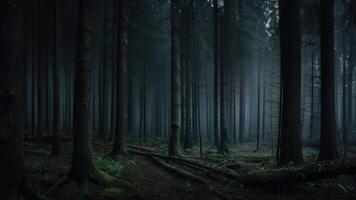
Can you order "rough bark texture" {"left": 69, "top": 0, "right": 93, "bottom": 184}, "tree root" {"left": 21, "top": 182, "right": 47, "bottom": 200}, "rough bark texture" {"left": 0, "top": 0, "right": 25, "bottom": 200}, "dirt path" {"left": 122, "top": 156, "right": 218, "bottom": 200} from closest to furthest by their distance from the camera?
"rough bark texture" {"left": 0, "top": 0, "right": 25, "bottom": 200} → "tree root" {"left": 21, "top": 182, "right": 47, "bottom": 200} → "rough bark texture" {"left": 69, "top": 0, "right": 93, "bottom": 184} → "dirt path" {"left": 122, "top": 156, "right": 218, "bottom": 200}

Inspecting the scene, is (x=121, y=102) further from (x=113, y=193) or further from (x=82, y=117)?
(x=113, y=193)

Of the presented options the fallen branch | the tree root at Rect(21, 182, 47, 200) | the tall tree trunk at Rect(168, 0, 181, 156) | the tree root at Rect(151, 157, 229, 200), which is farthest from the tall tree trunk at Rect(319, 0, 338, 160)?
the tree root at Rect(21, 182, 47, 200)

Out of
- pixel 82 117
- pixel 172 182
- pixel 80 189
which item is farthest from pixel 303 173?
pixel 82 117

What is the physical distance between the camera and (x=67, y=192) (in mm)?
7418

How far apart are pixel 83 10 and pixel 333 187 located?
7.28 m

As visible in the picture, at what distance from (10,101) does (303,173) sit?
6374 mm

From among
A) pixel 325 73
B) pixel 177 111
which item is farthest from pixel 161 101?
→ pixel 325 73

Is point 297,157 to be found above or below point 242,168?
above

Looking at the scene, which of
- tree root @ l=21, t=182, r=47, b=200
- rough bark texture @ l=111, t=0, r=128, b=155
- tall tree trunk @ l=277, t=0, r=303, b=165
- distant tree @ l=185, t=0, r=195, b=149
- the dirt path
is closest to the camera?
tree root @ l=21, t=182, r=47, b=200

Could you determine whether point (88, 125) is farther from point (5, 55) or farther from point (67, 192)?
point (5, 55)

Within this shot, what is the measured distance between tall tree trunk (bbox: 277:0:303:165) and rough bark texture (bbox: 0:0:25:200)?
26.3 ft

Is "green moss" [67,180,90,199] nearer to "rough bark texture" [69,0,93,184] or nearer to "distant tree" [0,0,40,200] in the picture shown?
"rough bark texture" [69,0,93,184]

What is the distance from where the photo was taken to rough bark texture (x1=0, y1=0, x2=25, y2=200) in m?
4.71

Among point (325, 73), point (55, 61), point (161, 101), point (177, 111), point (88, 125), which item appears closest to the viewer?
point (88, 125)
